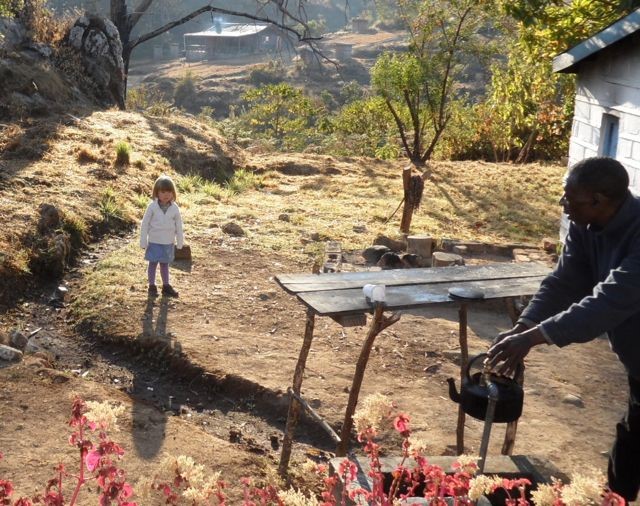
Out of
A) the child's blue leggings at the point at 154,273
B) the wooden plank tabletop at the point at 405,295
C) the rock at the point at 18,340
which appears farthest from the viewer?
the child's blue leggings at the point at 154,273

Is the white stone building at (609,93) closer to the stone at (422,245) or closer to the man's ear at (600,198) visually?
the stone at (422,245)

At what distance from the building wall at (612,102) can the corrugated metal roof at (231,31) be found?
49714 mm

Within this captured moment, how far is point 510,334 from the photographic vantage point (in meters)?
3.29

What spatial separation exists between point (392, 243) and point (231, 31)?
5336cm

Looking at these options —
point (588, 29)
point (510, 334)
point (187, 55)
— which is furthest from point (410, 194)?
point (187, 55)

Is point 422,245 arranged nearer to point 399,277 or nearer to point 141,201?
point 141,201

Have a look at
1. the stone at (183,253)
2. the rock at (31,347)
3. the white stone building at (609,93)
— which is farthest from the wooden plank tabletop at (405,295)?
the stone at (183,253)

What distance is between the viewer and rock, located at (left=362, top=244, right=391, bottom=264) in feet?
31.1

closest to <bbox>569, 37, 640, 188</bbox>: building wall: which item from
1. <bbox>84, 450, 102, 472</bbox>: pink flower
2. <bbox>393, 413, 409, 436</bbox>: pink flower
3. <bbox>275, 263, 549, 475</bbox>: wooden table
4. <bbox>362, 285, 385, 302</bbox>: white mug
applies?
<bbox>275, 263, 549, 475</bbox>: wooden table

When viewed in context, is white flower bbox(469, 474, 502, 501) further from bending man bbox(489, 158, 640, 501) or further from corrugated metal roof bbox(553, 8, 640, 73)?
corrugated metal roof bbox(553, 8, 640, 73)

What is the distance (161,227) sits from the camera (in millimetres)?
7570

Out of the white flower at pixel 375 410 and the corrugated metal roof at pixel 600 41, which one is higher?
the corrugated metal roof at pixel 600 41

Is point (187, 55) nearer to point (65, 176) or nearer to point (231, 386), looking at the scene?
point (65, 176)

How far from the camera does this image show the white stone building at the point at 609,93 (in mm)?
7496
